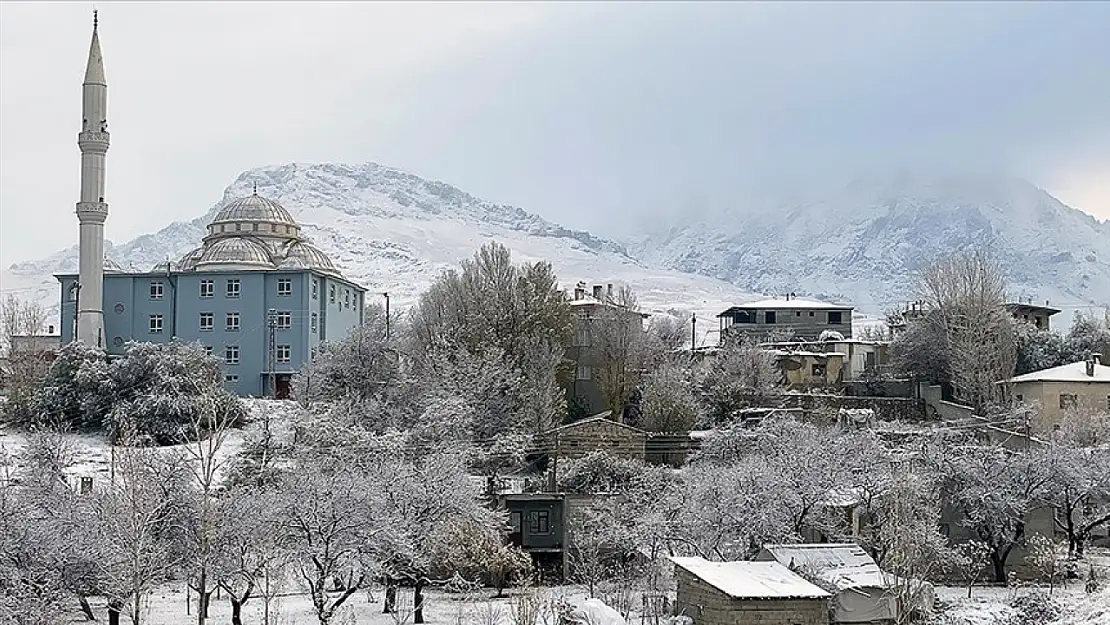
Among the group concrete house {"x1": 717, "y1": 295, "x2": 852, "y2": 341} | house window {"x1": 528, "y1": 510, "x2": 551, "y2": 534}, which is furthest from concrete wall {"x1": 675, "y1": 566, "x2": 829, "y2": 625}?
Result: concrete house {"x1": 717, "y1": 295, "x2": 852, "y2": 341}

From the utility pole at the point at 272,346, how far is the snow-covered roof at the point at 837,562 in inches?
1091

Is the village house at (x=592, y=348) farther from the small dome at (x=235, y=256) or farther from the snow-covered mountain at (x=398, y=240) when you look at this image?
the snow-covered mountain at (x=398, y=240)

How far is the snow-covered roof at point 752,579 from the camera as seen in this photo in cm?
2636

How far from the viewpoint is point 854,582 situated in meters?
29.4

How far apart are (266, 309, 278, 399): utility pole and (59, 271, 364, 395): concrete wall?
0.39ft

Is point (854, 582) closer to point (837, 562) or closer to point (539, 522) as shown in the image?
point (837, 562)

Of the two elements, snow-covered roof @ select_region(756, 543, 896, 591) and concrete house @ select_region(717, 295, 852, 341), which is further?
Answer: concrete house @ select_region(717, 295, 852, 341)

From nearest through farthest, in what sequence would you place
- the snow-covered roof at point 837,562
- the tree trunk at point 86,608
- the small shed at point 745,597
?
the small shed at point 745,597
the snow-covered roof at point 837,562
the tree trunk at point 86,608

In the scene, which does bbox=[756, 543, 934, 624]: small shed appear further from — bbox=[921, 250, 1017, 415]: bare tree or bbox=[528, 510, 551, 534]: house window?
bbox=[921, 250, 1017, 415]: bare tree

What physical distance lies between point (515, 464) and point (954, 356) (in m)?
20.6

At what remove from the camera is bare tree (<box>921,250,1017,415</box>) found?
5356cm

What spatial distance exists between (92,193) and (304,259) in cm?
1084

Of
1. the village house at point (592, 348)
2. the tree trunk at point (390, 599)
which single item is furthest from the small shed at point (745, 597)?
the village house at point (592, 348)

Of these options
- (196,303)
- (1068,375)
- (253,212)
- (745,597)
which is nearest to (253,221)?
(253,212)
